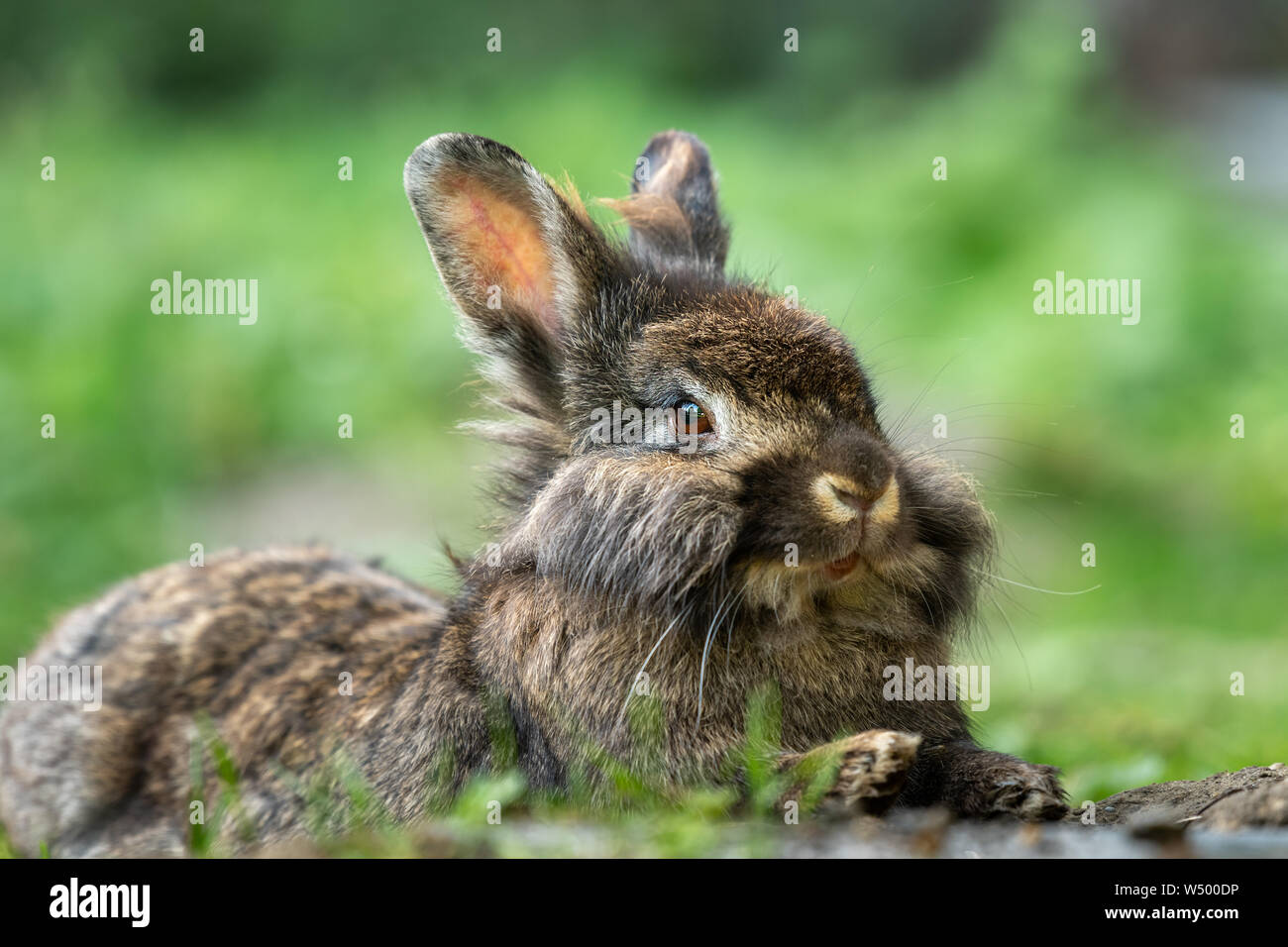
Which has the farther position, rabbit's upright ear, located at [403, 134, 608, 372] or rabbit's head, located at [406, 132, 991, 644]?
rabbit's upright ear, located at [403, 134, 608, 372]

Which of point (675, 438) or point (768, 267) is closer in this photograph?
point (675, 438)

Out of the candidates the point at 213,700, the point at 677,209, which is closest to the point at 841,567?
the point at 677,209

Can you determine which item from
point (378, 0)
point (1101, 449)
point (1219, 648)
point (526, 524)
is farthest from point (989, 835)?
point (378, 0)

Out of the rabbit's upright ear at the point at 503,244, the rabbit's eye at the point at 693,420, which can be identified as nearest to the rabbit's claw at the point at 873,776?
the rabbit's eye at the point at 693,420

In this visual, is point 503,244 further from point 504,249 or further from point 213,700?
point 213,700

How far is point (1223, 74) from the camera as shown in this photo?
17.1 metres

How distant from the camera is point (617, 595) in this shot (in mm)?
4680

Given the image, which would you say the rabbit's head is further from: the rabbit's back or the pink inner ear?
the rabbit's back

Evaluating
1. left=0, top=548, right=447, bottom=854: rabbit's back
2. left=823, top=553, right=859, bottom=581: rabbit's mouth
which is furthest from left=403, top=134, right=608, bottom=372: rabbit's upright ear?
left=823, top=553, right=859, bottom=581: rabbit's mouth

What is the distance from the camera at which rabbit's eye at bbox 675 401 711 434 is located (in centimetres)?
484

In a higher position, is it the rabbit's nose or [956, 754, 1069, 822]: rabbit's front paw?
the rabbit's nose

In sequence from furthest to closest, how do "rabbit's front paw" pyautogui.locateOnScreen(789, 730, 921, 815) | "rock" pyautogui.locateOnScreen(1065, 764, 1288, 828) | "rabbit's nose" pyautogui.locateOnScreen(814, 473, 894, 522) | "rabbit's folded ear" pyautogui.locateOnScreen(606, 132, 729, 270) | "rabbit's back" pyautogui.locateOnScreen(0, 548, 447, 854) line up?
"rabbit's folded ear" pyautogui.locateOnScreen(606, 132, 729, 270) < "rabbit's back" pyautogui.locateOnScreen(0, 548, 447, 854) < "rabbit's nose" pyautogui.locateOnScreen(814, 473, 894, 522) < "rabbit's front paw" pyautogui.locateOnScreen(789, 730, 921, 815) < "rock" pyautogui.locateOnScreen(1065, 764, 1288, 828)

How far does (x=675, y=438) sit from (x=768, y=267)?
7.45m

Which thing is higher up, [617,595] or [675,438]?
[675,438]
